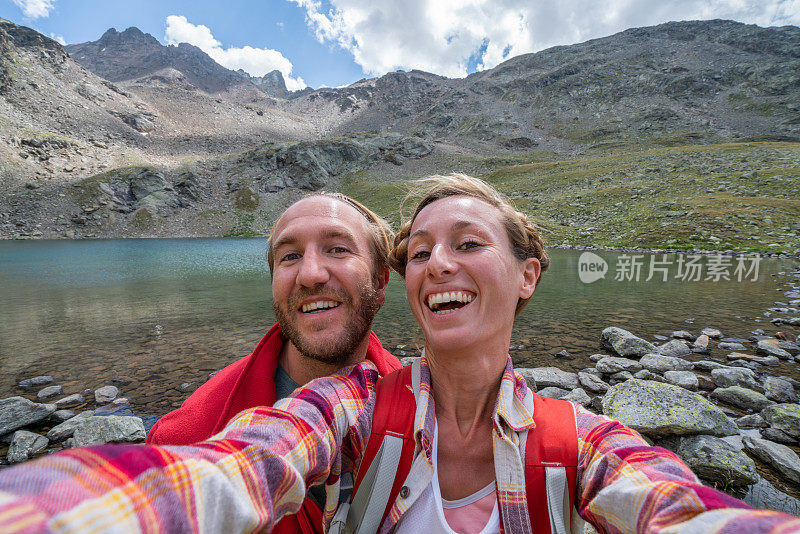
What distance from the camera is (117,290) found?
810 inches

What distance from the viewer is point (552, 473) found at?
1976 mm

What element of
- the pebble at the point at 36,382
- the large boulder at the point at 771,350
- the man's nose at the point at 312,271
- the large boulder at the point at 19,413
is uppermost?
the man's nose at the point at 312,271

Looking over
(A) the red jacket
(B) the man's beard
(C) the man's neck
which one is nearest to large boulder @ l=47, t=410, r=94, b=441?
(A) the red jacket

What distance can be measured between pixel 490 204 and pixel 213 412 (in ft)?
9.48

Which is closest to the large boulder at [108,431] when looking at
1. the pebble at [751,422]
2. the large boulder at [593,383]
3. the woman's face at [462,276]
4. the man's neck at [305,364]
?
the man's neck at [305,364]

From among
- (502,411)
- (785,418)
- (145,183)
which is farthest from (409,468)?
(145,183)

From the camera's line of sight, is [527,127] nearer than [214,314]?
No

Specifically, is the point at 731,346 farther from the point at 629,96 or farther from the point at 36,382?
the point at 629,96

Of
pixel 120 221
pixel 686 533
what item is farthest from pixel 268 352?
pixel 120 221

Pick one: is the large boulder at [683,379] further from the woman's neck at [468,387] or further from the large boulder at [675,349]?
the woman's neck at [468,387]

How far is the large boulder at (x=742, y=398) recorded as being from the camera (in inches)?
236

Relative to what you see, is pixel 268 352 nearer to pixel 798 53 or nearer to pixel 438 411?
pixel 438 411

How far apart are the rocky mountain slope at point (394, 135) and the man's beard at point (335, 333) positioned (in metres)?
36.8

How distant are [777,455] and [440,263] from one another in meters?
5.60
